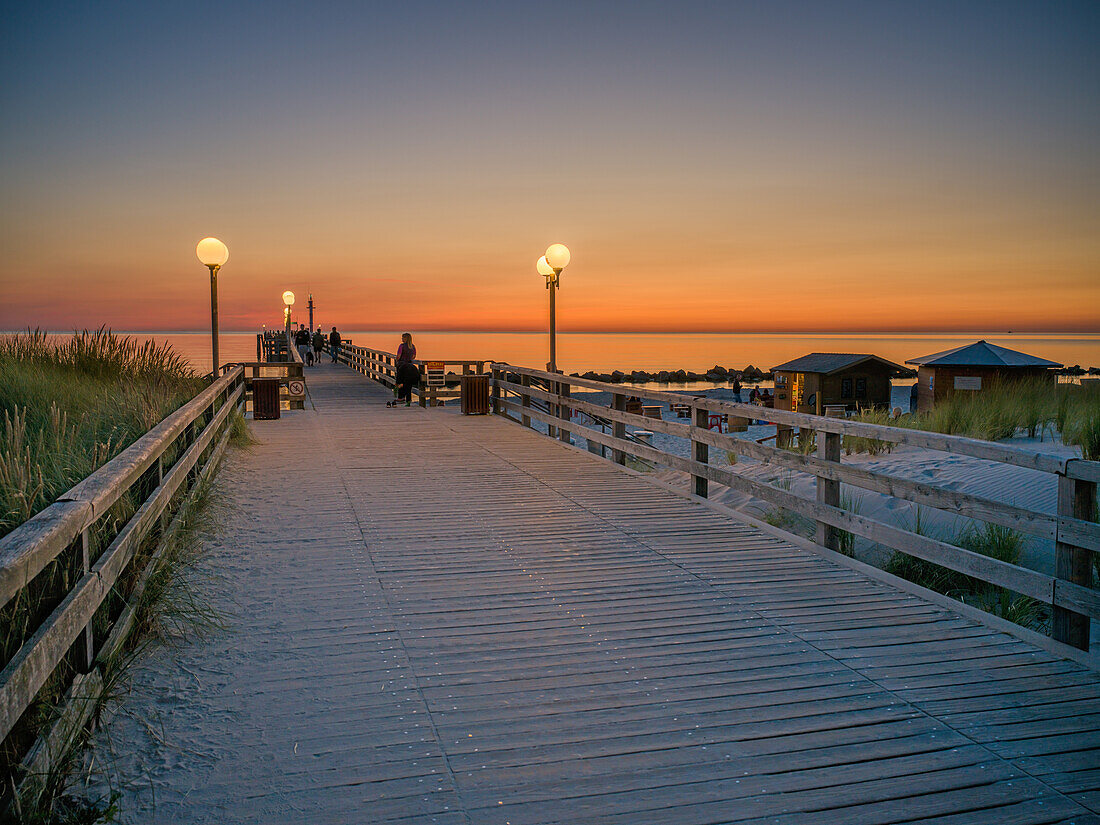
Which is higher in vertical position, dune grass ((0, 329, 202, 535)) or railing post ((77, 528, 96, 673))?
dune grass ((0, 329, 202, 535))

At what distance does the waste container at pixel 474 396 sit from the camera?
15703 mm

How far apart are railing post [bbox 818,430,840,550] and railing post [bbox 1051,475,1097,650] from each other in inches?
70.4

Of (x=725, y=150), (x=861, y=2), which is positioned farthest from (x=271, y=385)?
(x=725, y=150)

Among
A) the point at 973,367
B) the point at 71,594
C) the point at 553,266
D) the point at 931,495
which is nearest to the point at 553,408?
the point at 553,266

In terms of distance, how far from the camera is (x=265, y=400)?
15430 millimetres

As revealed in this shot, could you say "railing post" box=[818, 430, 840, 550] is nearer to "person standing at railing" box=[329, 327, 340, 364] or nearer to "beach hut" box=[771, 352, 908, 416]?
"beach hut" box=[771, 352, 908, 416]

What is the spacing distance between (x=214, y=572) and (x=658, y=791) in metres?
3.64

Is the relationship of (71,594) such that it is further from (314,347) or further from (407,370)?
(314,347)

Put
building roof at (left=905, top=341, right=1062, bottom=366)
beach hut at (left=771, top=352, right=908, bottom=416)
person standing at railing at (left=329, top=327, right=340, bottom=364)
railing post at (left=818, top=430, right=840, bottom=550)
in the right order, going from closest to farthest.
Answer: railing post at (left=818, top=430, right=840, bottom=550), building roof at (left=905, top=341, right=1062, bottom=366), beach hut at (left=771, top=352, right=908, bottom=416), person standing at railing at (left=329, top=327, right=340, bottom=364)

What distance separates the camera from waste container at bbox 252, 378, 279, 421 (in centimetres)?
1538

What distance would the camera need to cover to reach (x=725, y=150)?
2336cm

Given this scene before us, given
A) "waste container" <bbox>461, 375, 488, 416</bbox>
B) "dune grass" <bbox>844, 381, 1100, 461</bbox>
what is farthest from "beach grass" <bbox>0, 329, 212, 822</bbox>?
"dune grass" <bbox>844, 381, 1100, 461</bbox>

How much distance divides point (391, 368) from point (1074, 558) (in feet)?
69.8

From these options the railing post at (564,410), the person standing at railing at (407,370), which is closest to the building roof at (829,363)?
the person standing at railing at (407,370)
